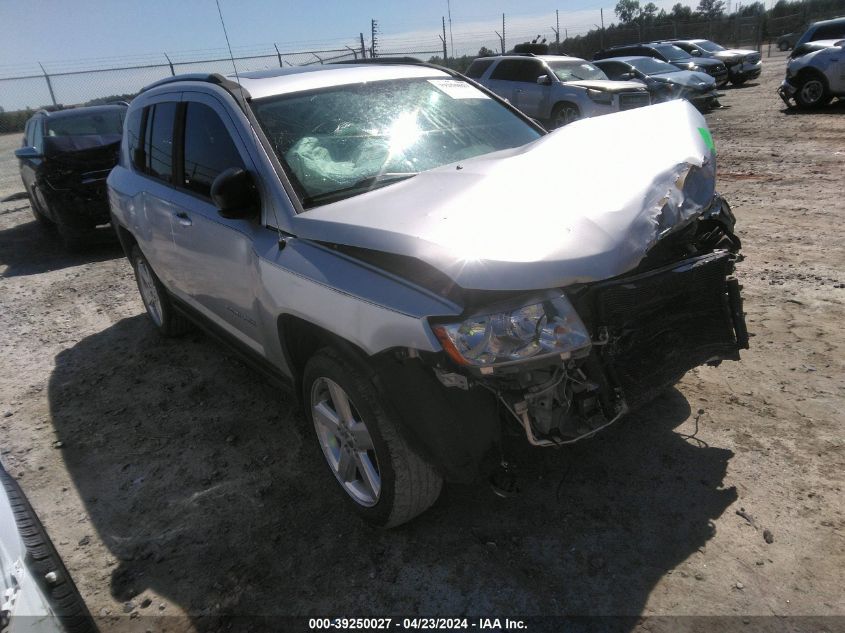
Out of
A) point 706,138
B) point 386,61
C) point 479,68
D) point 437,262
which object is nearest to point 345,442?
point 437,262

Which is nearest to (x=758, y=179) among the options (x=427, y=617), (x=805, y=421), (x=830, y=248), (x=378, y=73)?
(x=830, y=248)

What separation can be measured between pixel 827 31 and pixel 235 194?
1931 cm

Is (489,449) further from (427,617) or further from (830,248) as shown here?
(830,248)

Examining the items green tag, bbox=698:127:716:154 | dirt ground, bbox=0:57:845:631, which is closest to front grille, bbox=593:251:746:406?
dirt ground, bbox=0:57:845:631

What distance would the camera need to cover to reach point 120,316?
5.86 meters

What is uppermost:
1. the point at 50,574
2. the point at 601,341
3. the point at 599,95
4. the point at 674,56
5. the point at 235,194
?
the point at 235,194

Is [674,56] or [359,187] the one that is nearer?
[359,187]

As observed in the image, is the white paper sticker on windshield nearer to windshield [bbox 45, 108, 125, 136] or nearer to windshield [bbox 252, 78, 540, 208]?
windshield [bbox 252, 78, 540, 208]

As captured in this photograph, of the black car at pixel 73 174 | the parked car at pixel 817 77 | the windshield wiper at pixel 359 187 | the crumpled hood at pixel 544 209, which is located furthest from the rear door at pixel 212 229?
the parked car at pixel 817 77

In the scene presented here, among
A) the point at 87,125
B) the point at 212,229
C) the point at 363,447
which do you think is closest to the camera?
the point at 363,447

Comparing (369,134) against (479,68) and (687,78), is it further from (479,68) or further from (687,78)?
(687,78)

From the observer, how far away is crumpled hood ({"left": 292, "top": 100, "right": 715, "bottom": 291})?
2113mm

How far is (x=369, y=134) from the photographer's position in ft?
10.4

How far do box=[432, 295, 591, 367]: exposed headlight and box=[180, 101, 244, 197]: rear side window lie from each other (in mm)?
1637
